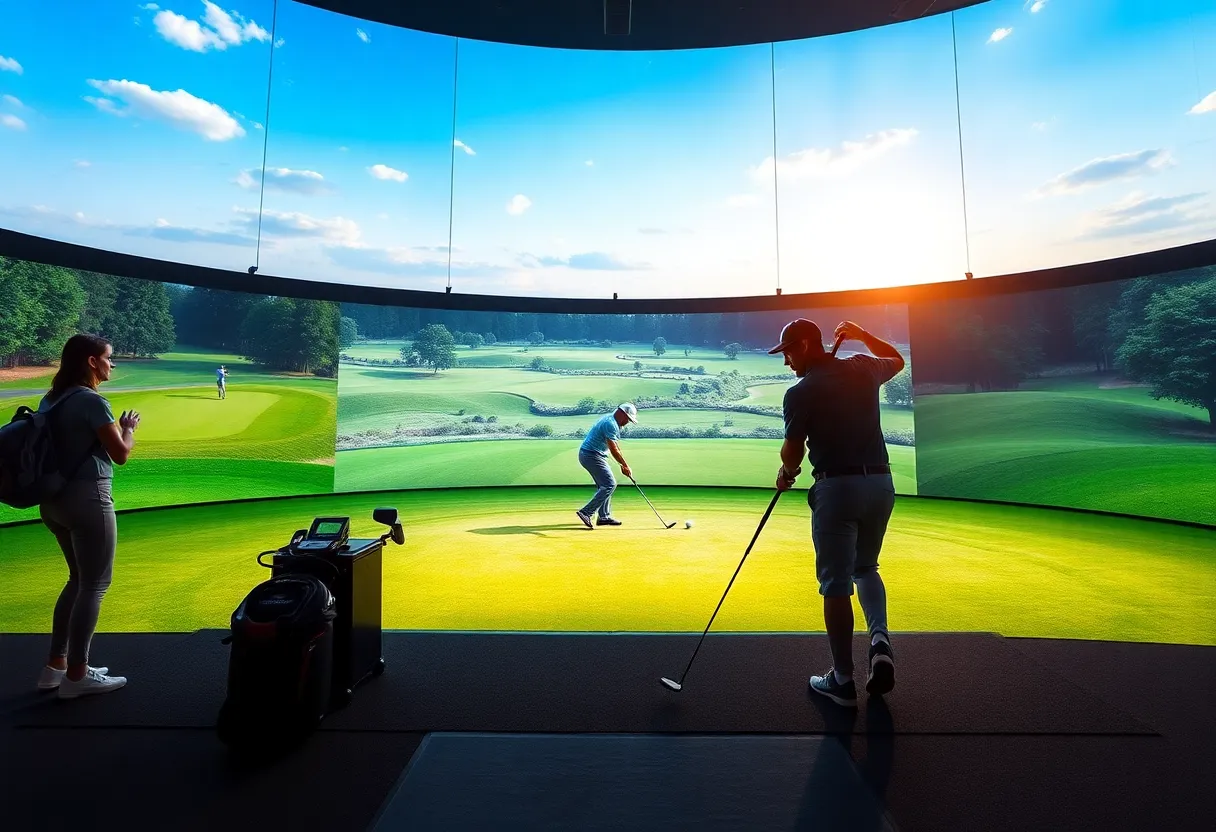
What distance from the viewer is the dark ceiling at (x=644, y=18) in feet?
22.0

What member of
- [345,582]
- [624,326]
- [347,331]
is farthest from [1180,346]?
[347,331]

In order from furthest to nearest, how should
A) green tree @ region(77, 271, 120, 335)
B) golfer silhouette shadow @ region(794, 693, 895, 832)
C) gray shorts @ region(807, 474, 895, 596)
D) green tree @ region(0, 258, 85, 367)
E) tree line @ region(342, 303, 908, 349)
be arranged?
tree line @ region(342, 303, 908, 349) < green tree @ region(77, 271, 120, 335) < green tree @ region(0, 258, 85, 367) < gray shorts @ region(807, 474, 895, 596) < golfer silhouette shadow @ region(794, 693, 895, 832)

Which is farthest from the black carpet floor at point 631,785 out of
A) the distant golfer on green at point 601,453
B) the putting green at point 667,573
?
the distant golfer on green at point 601,453

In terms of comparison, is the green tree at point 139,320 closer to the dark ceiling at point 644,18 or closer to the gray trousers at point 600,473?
the dark ceiling at point 644,18

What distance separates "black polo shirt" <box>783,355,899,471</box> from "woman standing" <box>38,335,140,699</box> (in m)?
2.84

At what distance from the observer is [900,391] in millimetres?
9984

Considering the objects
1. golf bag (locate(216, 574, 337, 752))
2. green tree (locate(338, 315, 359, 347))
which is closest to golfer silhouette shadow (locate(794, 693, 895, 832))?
golf bag (locate(216, 574, 337, 752))

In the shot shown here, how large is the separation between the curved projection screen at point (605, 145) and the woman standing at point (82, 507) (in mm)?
6493

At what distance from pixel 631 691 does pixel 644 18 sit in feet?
25.0

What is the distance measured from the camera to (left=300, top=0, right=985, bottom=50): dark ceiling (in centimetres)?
671

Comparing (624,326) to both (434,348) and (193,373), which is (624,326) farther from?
(193,373)

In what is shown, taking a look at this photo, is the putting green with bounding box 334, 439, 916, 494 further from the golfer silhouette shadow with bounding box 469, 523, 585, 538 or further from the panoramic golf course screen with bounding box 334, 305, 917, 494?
the golfer silhouette shadow with bounding box 469, 523, 585, 538

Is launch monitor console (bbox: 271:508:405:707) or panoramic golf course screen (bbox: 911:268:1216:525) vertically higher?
panoramic golf course screen (bbox: 911:268:1216:525)

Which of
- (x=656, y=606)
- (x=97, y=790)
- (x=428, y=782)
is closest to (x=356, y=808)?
(x=428, y=782)
